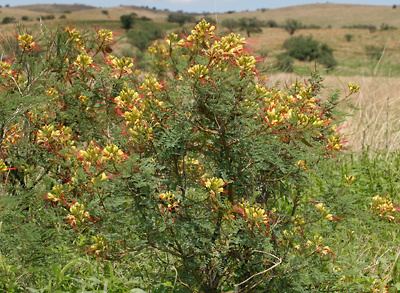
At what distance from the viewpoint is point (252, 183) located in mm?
2963

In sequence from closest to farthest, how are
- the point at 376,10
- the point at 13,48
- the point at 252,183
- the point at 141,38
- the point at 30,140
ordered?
the point at 252,183, the point at 30,140, the point at 13,48, the point at 141,38, the point at 376,10

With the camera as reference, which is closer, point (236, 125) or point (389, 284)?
point (236, 125)

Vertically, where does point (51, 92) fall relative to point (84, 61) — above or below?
below

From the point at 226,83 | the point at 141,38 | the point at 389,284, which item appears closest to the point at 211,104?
the point at 226,83

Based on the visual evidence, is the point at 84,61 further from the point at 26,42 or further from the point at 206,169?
the point at 206,169

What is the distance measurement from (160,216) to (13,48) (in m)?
2.53

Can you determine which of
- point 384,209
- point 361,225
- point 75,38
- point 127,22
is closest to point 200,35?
point 384,209

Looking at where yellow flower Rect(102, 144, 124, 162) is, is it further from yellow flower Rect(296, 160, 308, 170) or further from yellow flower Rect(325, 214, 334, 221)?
yellow flower Rect(325, 214, 334, 221)

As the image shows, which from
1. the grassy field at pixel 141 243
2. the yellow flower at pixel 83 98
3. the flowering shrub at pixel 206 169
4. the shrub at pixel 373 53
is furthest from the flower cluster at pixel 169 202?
the shrub at pixel 373 53

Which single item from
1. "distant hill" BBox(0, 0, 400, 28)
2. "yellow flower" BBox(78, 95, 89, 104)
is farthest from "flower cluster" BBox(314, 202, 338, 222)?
→ "distant hill" BBox(0, 0, 400, 28)

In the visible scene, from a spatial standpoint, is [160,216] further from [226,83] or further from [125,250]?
[226,83]

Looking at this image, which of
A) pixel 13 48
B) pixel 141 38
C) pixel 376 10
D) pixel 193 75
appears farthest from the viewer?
pixel 376 10

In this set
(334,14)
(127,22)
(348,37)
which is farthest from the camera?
(334,14)

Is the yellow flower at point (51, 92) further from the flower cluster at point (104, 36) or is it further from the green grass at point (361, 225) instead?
the green grass at point (361, 225)
